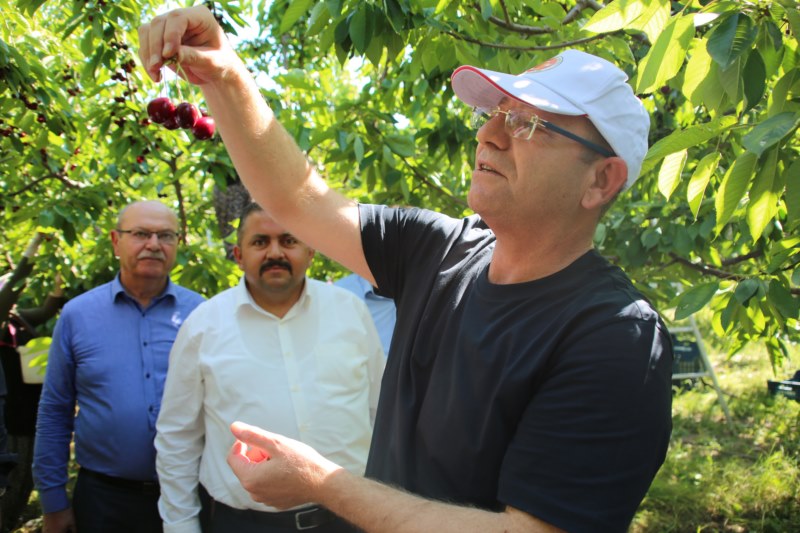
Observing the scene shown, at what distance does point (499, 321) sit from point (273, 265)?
5.47 ft

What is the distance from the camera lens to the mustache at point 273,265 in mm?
2902

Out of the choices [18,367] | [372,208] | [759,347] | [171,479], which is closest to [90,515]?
[171,479]

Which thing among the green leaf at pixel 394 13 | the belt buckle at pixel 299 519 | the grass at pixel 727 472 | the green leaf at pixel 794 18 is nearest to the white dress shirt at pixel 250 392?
the belt buckle at pixel 299 519

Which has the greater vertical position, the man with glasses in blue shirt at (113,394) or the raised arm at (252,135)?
the raised arm at (252,135)

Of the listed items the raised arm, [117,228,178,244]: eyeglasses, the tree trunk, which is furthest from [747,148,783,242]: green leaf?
the tree trunk

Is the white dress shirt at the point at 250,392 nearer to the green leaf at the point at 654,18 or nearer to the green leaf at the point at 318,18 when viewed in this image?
the green leaf at the point at 318,18

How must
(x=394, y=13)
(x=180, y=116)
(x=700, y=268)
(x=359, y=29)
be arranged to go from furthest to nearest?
(x=700, y=268), (x=394, y=13), (x=359, y=29), (x=180, y=116)

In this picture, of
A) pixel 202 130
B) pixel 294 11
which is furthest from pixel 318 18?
pixel 202 130

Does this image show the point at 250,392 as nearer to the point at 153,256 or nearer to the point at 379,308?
the point at 153,256

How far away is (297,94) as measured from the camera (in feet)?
15.1

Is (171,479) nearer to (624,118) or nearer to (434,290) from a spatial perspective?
(434,290)

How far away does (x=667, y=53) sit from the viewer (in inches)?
63.4

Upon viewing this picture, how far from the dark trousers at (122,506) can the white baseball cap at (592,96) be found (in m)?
2.51

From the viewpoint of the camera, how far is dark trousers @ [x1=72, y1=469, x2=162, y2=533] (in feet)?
10.2
